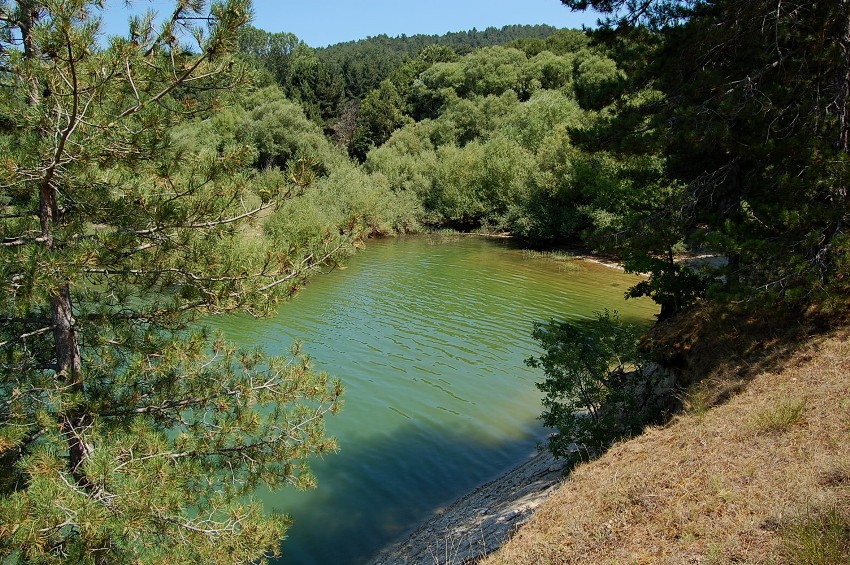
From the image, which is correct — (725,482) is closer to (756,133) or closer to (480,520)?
(480,520)

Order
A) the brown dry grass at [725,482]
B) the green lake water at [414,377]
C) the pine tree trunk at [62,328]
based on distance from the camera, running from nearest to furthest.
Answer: the brown dry grass at [725,482], the pine tree trunk at [62,328], the green lake water at [414,377]

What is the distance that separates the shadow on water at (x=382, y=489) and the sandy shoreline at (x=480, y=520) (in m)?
0.37

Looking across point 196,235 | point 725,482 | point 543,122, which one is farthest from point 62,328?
point 543,122

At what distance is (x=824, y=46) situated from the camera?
789cm

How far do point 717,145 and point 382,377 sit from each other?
9.67 meters

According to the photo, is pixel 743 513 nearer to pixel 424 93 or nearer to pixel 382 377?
pixel 382 377

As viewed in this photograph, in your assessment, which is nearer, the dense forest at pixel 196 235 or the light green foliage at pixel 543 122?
the dense forest at pixel 196 235

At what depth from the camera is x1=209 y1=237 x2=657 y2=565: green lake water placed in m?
9.95

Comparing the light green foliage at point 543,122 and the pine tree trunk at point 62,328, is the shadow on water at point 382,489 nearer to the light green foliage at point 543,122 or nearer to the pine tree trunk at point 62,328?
the pine tree trunk at point 62,328

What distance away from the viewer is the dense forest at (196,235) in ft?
15.5

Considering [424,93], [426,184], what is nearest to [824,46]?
[426,184]

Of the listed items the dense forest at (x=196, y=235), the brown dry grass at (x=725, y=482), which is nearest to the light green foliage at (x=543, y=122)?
the dense forest at (x=196, y=235)

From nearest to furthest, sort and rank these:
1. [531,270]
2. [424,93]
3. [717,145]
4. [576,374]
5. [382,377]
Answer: [576,374] → [717,145] → [382,377] → [531,270] → [424,93]

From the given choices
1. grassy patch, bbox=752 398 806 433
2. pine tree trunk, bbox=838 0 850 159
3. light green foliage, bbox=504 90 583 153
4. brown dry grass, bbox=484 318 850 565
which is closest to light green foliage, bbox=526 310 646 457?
brown dry grass, bbox=484 318 850 565
